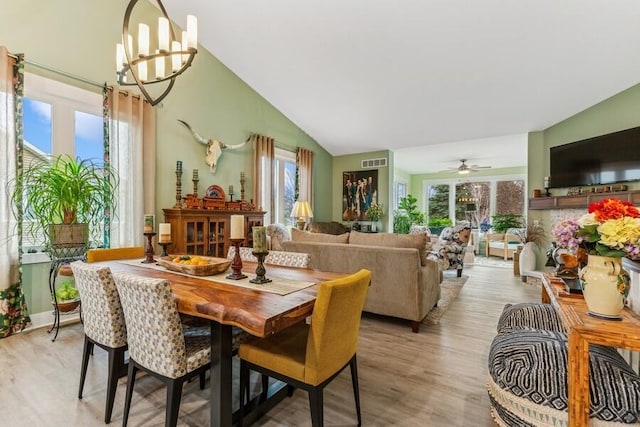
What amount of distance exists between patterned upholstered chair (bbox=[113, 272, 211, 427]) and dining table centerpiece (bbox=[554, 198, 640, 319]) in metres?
1.76

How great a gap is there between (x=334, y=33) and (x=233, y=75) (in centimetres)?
207

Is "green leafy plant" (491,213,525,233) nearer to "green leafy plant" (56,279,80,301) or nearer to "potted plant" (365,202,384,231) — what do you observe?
"potted plant" (365,202,384,231)

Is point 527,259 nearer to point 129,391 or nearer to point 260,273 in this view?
point 260,273

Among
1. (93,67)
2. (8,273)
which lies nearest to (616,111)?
(93,67)

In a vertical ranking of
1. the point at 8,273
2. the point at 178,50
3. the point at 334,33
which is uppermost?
the point at 334,33

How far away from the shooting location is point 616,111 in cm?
431

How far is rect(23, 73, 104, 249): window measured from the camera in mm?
3047

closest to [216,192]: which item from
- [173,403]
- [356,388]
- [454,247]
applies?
[173,403]

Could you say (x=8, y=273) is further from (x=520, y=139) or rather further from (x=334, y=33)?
(x=520, y=139)

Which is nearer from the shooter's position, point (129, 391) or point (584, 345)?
point (584, 345)

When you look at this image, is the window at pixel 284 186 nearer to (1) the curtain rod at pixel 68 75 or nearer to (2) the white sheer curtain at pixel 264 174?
(2) the white sheer curtain at pixel 264 174

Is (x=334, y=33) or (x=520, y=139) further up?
(x=334, y=33)

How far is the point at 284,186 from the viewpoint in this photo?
621 cm

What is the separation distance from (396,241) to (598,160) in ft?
12.4
